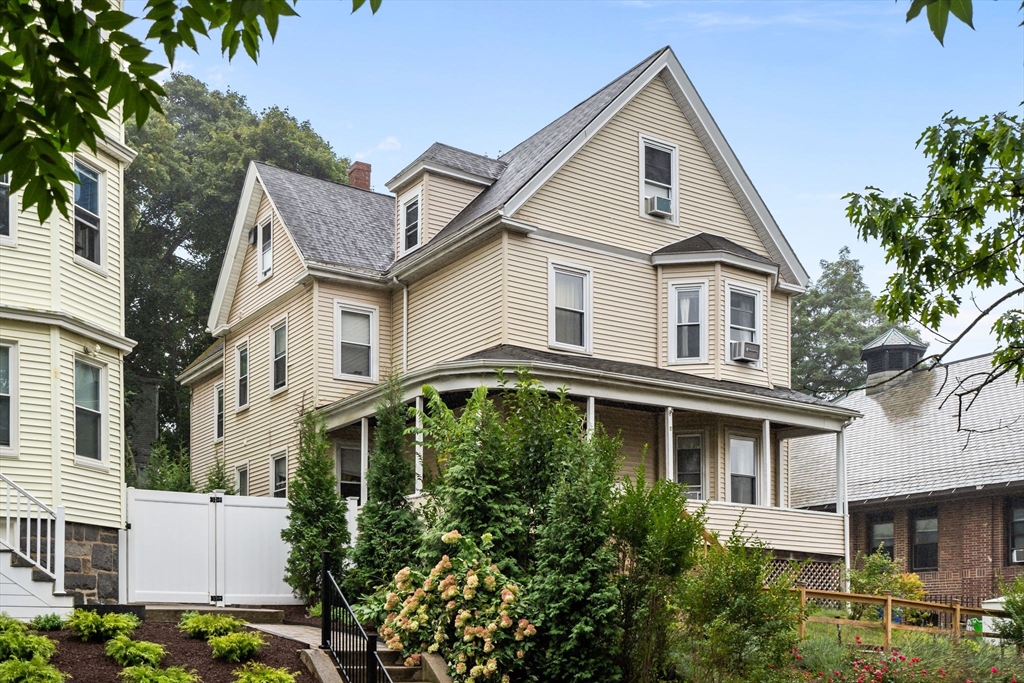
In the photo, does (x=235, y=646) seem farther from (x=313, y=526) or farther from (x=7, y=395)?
(x=313, y=526)

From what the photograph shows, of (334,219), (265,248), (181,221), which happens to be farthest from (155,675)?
(181,221)

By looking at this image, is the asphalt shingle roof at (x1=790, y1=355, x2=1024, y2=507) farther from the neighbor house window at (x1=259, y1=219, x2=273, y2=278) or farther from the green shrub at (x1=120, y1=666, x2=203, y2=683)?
the green shrub at (x1=120, y1=666, x2=203, y2=683)

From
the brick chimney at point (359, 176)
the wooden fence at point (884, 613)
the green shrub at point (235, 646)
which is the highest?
the brick chimney at point (359, 176)

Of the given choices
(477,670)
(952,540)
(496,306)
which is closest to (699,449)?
(496,306)

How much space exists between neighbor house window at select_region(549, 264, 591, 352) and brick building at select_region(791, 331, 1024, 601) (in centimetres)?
927

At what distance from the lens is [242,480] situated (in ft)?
96.3

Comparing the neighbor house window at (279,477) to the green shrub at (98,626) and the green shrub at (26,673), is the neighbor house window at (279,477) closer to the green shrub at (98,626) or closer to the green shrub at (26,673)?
the green shrub at (98,626)

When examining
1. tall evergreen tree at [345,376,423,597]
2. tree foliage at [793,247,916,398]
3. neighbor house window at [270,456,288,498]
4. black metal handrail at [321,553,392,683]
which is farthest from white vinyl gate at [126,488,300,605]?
tree foliage at [793,247,916,398]

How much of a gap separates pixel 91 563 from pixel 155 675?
6.25m

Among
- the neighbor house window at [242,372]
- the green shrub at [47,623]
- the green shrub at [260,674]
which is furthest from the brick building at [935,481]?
the green shrub at [47,623]

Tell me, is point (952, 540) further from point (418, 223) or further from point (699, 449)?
point (418, 223)

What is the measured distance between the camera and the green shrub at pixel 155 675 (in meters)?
11.7

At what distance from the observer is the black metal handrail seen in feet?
41.1

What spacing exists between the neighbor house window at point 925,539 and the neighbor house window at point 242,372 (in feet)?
57.2
